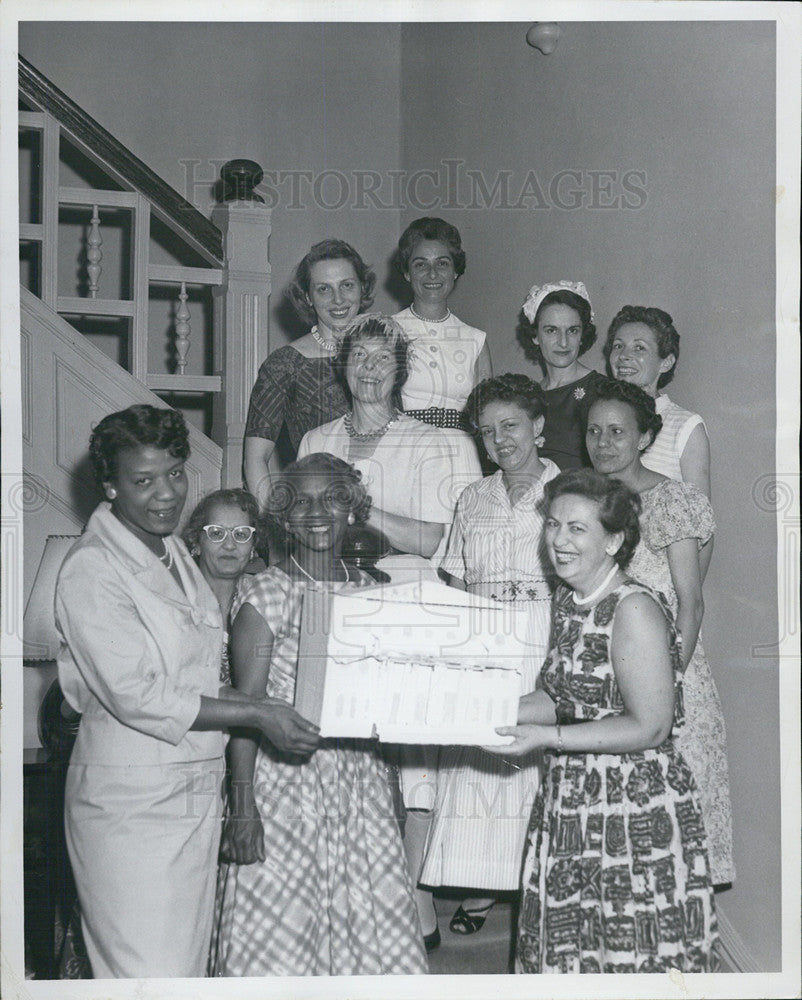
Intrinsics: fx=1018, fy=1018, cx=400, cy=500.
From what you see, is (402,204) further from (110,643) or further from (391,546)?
(110,643)

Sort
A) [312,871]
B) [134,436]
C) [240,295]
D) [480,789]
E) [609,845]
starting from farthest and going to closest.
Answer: [240,295] < [480,789] < [134,436] < [312,871] < [609,845]

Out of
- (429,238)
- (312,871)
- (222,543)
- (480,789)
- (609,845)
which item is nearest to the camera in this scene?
(609,845)

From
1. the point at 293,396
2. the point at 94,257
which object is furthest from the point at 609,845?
the point at 94,257

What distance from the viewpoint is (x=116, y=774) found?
215cm

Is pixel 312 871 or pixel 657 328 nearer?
pixel 312 871

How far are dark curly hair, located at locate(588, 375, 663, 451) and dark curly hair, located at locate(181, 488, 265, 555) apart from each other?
814 mm

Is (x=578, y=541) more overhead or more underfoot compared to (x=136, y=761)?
more overhead

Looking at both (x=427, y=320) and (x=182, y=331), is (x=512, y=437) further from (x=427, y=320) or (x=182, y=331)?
(x=182, y=331)

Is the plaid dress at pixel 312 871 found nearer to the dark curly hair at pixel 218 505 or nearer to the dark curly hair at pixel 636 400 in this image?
the dark curly hair at pixel 218 505

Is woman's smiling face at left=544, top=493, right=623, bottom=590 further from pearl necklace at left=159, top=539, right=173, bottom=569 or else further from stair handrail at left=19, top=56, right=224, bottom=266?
stair handrail at left=19, top=56, right=224, bottom=266

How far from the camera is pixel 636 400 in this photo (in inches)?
92.1

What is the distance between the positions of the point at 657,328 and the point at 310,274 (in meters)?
0.86

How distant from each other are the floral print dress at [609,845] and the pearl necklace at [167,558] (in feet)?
2.73

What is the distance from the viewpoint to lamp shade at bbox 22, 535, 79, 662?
2314mm
